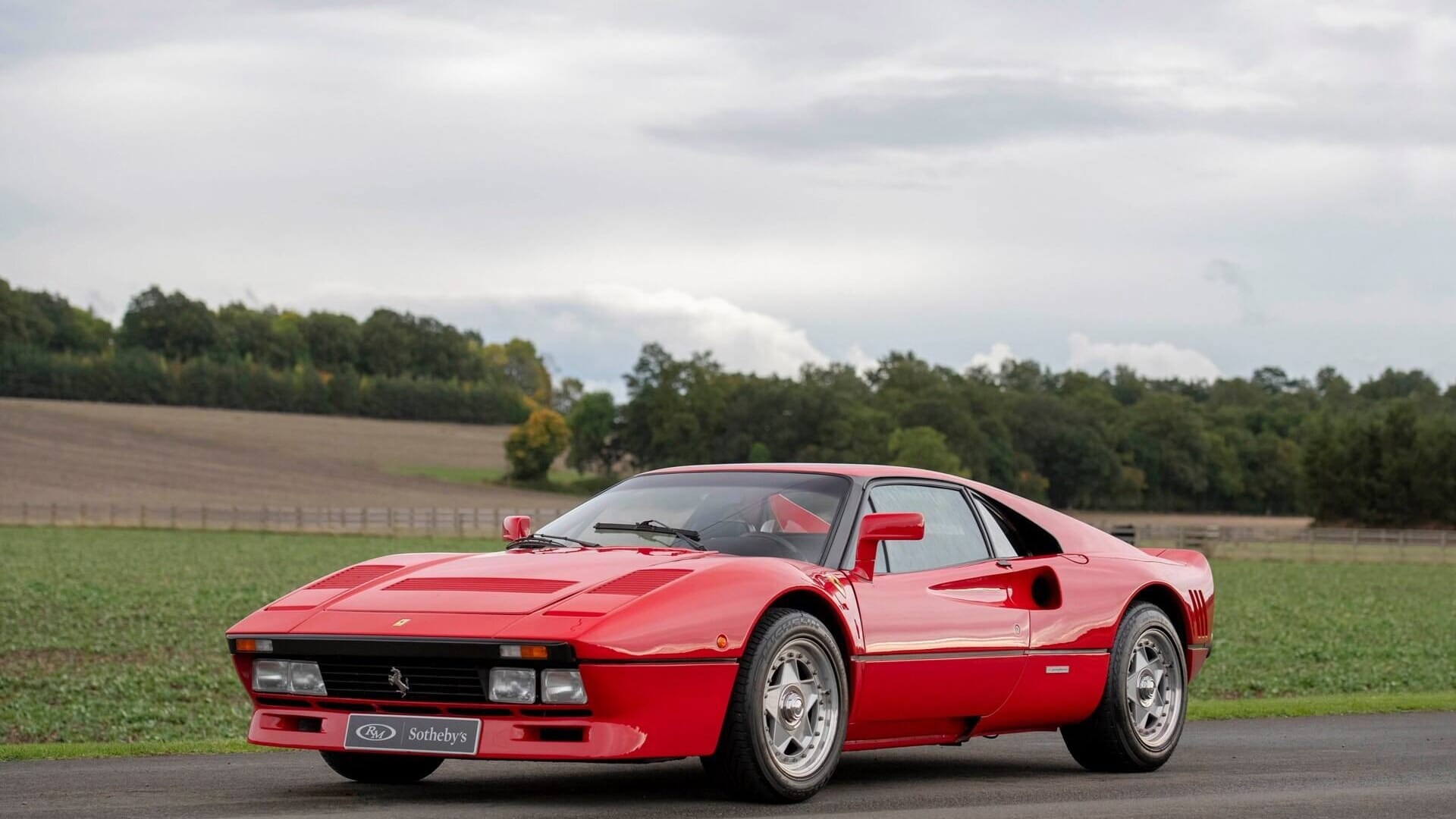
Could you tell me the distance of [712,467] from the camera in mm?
8633

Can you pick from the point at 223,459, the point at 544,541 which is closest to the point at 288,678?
the point at 544,541

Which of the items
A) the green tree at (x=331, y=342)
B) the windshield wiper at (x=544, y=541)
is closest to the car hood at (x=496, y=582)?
the windshield wiper at (x=544, y=541)

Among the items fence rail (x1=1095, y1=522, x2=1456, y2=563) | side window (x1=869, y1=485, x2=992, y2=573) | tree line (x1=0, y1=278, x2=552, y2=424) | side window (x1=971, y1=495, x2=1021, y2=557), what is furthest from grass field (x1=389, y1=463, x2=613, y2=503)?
side window (x1=869, y1=485, x2=992, y2=573)

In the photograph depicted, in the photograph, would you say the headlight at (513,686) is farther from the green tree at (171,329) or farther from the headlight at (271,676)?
the green tree at (171,329)

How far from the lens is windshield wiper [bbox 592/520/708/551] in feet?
25.9

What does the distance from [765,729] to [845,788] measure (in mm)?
978

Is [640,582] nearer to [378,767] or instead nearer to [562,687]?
[562,687]

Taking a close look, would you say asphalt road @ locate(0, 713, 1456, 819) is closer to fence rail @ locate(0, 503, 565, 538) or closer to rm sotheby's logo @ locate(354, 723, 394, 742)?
rm sotheby's logo @ locate(354, 723, 394, 742)

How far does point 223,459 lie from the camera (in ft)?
339

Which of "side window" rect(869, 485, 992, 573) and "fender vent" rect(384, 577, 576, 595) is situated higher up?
"side window" rect(869, 485, 992, 573)

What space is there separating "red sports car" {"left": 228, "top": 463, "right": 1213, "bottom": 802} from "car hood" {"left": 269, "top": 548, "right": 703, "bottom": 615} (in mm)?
18

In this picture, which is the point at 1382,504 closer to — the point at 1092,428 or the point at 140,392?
the point at 1092,428

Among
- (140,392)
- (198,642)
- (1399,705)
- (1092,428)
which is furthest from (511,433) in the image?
(1399,705)

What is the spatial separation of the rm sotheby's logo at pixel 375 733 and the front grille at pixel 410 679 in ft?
0.35
